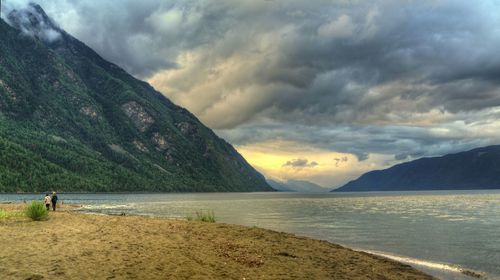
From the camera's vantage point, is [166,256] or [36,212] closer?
[166,256]

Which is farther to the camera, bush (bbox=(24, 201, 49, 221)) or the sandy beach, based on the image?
bush (bbox=(24, 201, 49, 221))

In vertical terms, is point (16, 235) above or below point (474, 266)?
above

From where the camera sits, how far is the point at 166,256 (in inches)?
934

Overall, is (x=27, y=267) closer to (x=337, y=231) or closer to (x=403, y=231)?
(x=337, y=231)

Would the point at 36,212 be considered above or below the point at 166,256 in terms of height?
above

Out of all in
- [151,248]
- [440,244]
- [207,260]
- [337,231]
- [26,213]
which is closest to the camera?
[207,260]

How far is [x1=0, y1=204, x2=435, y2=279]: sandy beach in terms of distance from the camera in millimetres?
20109

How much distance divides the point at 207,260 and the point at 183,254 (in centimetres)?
188

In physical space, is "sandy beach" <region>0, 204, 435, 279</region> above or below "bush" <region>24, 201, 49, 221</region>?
below

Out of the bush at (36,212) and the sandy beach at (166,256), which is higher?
the bush at (36,212)

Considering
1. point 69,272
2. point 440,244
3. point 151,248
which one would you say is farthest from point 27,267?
point 440,244

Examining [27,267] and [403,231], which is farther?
[403,231]

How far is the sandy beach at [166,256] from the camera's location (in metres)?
20.1

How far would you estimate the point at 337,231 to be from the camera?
187 ft
